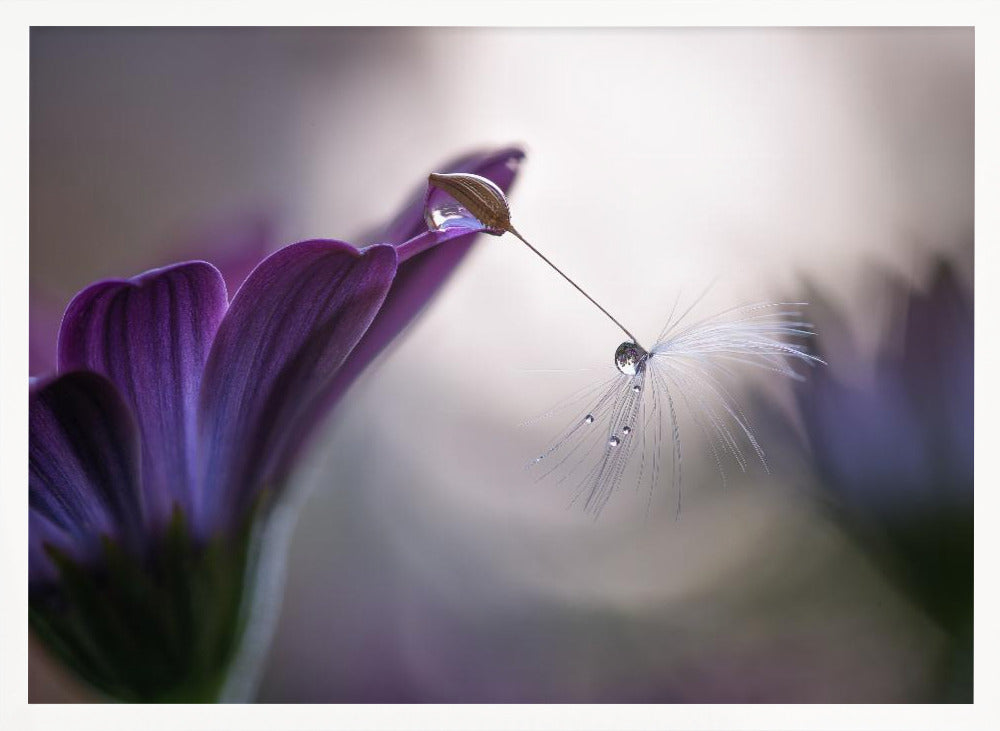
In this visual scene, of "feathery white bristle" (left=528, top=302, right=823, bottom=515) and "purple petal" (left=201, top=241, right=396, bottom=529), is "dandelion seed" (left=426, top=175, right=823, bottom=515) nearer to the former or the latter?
"feathery white bristle" (left=528, top=302, right=823, bottom=515)

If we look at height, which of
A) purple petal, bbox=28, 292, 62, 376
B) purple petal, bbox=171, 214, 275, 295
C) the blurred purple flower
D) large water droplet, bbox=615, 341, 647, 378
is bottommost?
the blurred purple flower

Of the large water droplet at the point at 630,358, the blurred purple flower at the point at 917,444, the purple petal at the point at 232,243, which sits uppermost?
the purple petal at the point at 232,243

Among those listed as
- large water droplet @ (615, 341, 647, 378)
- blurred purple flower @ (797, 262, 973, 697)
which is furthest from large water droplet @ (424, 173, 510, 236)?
blurred purple flower @ (797, 262, 973, 697)

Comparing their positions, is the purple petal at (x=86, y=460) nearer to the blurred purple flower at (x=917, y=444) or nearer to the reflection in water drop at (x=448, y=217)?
the reflection in water drop at (x=448, y=217)

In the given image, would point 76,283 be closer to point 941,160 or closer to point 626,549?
point 626,549

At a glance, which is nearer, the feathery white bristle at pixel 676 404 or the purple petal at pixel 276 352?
the purple petal at pixel 276 352

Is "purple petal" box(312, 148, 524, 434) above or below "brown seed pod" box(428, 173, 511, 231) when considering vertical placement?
below

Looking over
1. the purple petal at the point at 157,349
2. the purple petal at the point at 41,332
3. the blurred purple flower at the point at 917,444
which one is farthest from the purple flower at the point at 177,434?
the blurred purple flower at the point at 917,444
